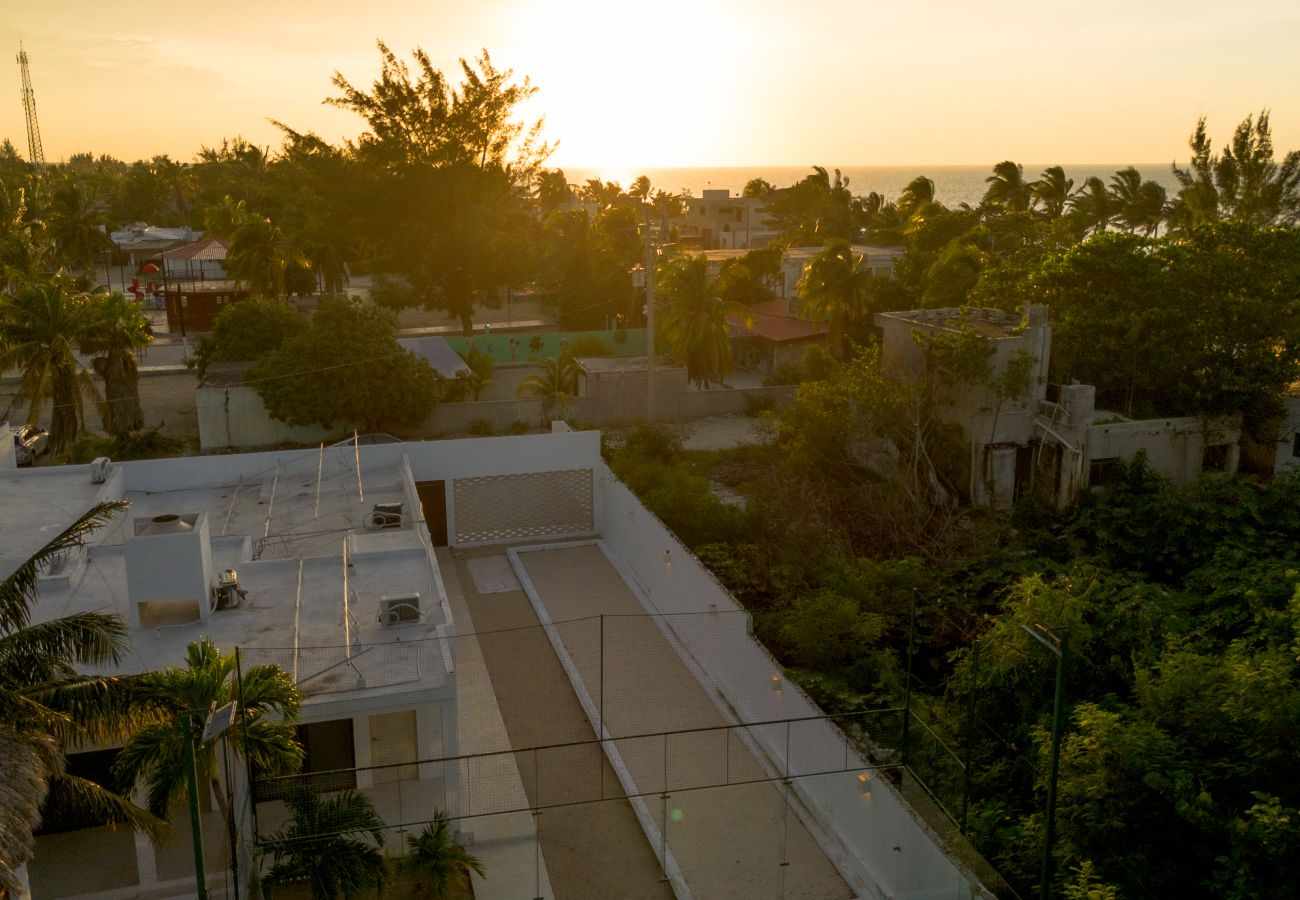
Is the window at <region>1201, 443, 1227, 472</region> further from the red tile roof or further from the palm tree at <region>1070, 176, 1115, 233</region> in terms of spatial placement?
the palm tree at <region>1070, 176, 1115, 233</region>

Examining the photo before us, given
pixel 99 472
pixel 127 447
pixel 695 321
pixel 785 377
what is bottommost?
pixel 127 447

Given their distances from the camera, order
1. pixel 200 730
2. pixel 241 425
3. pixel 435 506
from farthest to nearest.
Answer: pixel 241 425 < pixel 435 506 < pixel 200 730

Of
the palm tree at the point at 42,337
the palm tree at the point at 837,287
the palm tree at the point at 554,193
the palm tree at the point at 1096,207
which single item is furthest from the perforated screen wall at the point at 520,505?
the palm tree at the point at 554,193

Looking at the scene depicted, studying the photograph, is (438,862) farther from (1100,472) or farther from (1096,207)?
(1096,207)

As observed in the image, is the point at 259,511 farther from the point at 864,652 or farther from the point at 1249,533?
the point at 1249,533

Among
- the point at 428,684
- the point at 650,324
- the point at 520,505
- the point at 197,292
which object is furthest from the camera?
the point at 197,292

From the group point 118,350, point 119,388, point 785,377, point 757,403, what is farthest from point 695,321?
point 119,388

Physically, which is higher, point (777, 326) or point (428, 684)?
point (777, 326)

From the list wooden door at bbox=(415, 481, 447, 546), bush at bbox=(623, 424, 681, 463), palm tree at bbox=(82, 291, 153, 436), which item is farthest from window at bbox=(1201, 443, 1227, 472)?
palm tree at bbox=(82, 291, 153, 436)
